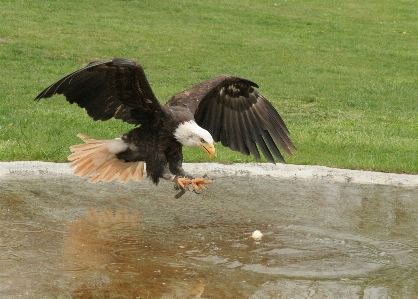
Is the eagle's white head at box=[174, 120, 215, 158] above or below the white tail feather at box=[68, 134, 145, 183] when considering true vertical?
above

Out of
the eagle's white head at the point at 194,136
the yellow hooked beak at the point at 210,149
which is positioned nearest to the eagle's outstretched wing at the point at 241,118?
the eagle's white head at the point at 194,136

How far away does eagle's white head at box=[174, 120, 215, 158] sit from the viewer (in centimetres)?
599

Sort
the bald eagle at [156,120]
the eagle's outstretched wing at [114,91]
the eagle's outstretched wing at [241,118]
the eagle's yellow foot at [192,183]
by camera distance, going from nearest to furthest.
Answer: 1. the eagle's yellow foot at [192,183]
2. the eagle's outstretched wing at [114,91]
3. the bald eagle at [156,120]
4. the eagle's outstretched wing at [241,118]

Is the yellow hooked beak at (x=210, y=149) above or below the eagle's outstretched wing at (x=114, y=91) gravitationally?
below

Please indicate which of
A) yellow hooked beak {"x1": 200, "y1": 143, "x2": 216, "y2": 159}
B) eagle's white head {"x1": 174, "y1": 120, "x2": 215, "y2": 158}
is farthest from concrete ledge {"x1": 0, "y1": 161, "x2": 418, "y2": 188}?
yellow hooked beak {"x1": 200, "y1": 143, "x2": 216, "y2": 159}

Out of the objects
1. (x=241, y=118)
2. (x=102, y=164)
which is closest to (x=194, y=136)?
(x=102, y=164)

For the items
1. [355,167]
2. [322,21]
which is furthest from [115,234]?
[322,21]

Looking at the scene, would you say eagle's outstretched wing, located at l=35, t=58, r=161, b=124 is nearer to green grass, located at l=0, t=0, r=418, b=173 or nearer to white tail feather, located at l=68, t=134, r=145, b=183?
white tail feather, located at l=68, t=134, r=145, b=183

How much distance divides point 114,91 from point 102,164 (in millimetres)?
931

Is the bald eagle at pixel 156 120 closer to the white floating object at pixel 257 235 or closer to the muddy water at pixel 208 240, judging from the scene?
the muddy water at pixel 208 240

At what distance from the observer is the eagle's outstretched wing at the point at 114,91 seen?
590cm

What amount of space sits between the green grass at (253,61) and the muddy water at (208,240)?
110 cm

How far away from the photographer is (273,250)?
5727 millimetres

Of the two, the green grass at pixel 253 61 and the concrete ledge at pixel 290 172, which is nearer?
the concrete ledge at pixel 290 172
